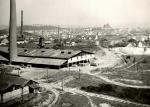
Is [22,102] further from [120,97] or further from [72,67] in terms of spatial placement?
[72,67]

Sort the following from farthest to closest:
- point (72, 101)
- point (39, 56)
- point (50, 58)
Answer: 1. point (39, 56)
2. point (50, 58)
3. point (72, 101)

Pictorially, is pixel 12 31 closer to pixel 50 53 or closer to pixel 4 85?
pixel 50 53

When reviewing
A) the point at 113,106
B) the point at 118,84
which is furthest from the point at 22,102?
the point at 118,84

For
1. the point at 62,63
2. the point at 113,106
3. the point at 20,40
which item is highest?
the point at 20,40

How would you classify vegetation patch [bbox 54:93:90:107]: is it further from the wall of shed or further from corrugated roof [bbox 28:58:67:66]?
corrugated roof [bbox 28:58:67:66]

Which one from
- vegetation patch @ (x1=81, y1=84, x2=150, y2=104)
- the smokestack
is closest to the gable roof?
the smokestack

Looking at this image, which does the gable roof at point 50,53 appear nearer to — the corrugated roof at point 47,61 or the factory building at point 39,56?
the factory building at point 39,56

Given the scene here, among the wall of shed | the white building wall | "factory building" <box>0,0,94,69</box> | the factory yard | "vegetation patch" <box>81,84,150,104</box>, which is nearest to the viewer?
the factory yard

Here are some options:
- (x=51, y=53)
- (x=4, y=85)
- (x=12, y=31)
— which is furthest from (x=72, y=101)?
(x=12, y=31)
